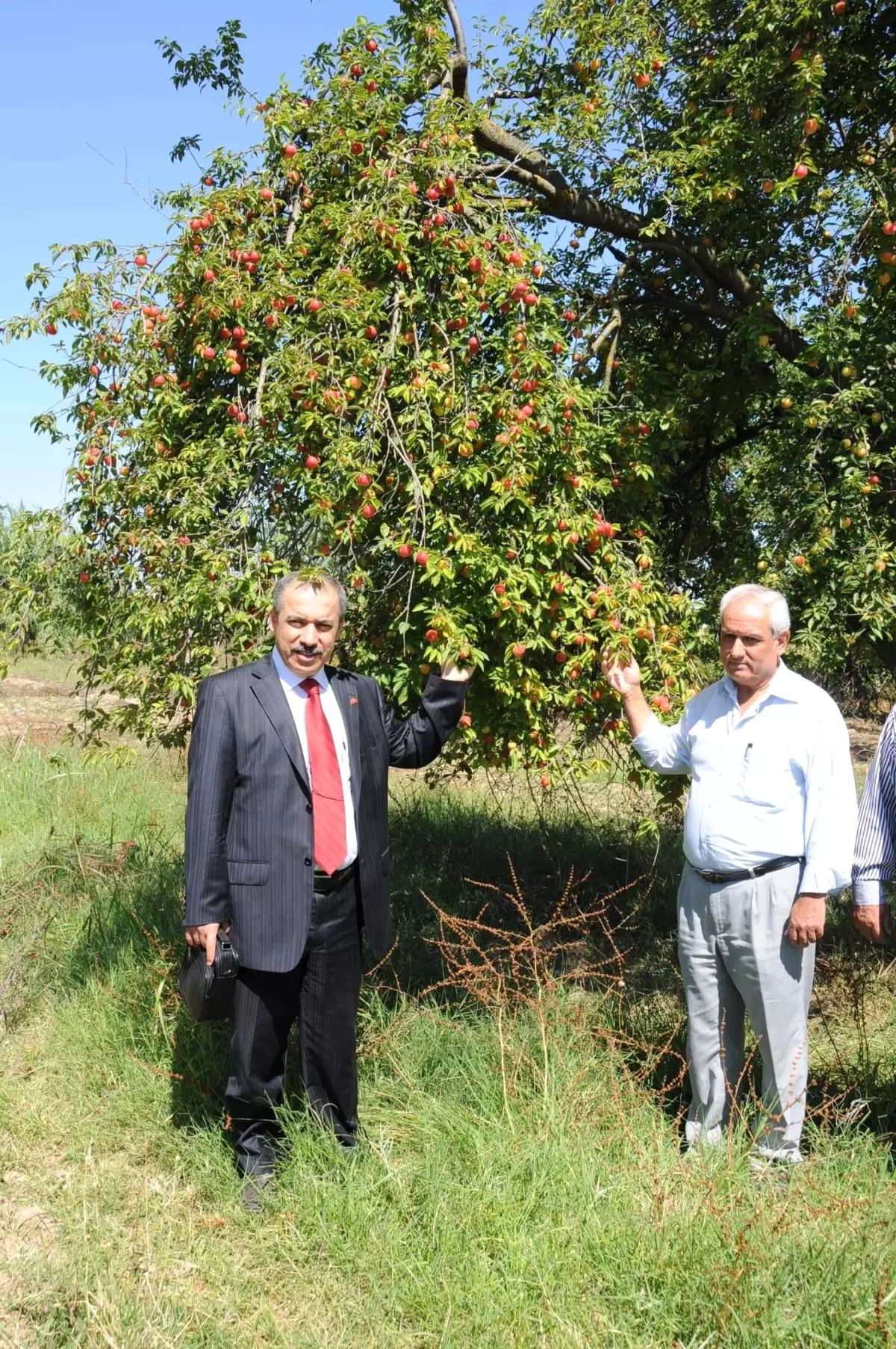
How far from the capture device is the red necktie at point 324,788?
3.39 meters

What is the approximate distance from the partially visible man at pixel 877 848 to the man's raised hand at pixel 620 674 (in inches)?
33.8

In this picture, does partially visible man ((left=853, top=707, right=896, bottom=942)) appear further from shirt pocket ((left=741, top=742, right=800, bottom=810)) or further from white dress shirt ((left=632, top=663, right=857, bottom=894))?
shirt pocket ((left=741, top=742, right=800, bottom=810))

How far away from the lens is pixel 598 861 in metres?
7.68

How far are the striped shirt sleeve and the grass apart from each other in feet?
2.57

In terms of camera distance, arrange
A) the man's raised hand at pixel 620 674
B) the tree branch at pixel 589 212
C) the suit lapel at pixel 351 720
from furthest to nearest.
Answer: the tree branch at pixel 589 212, the man's raised hand at pixel 620 674, the suit lapel at pixel 351 720

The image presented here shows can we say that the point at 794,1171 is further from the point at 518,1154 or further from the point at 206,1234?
the point at 206,1234

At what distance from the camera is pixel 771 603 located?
3.29 m

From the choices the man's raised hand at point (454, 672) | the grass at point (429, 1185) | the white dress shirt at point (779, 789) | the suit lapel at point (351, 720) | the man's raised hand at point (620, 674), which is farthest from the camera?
the man's raised hand at point (620, 674)

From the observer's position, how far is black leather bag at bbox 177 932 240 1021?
3281 mm

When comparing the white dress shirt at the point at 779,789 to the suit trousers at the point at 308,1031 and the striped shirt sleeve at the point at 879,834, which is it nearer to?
the striped shirt sleeve at the point at 879,834

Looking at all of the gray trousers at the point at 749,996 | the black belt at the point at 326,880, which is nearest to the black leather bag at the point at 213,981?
the black belt at the point at 326,880

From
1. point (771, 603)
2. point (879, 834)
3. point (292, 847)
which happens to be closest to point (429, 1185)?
point (292, 847)

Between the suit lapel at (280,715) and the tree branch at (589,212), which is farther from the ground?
the tree branch at (589,212)

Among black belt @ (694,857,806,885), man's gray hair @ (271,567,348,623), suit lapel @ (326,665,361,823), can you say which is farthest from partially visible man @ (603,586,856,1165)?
man's gray hair @ (271,567,348,623)
